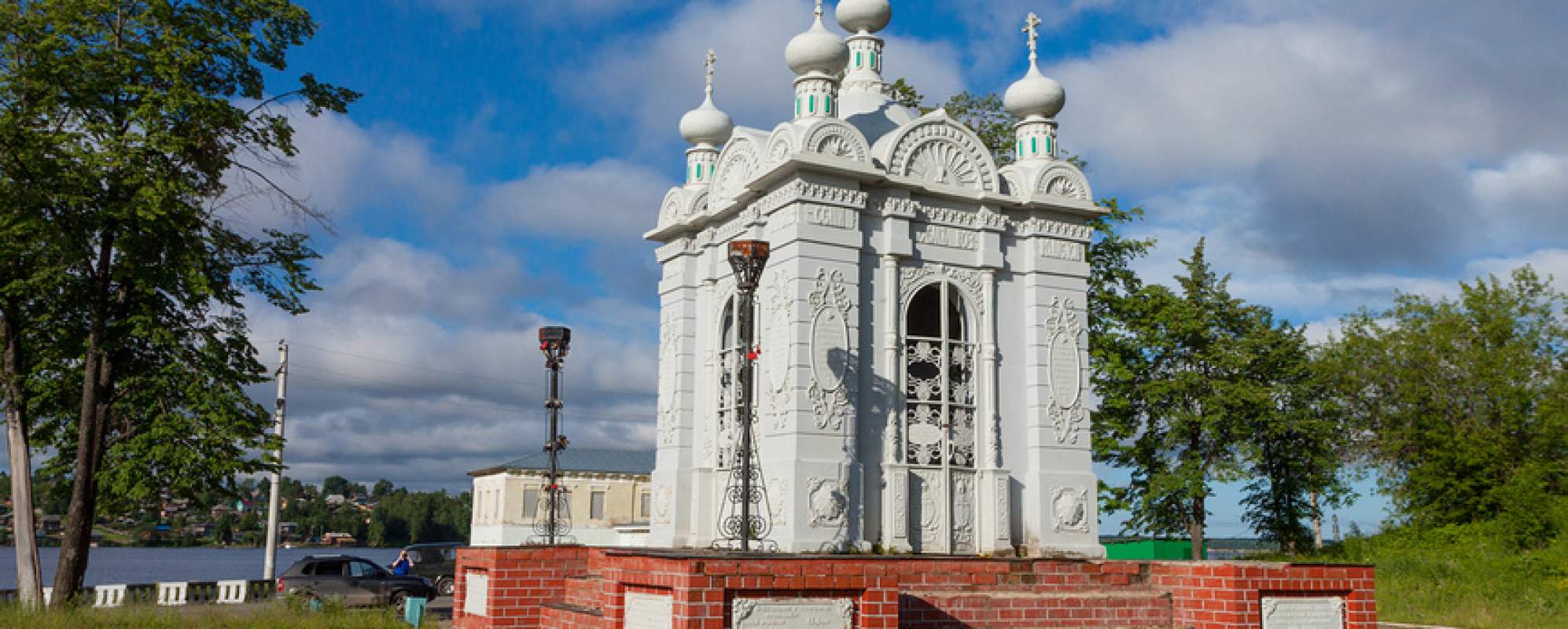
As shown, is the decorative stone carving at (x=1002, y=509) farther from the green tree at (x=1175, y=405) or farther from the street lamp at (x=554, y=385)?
the green tree at (x=1175, y=405)

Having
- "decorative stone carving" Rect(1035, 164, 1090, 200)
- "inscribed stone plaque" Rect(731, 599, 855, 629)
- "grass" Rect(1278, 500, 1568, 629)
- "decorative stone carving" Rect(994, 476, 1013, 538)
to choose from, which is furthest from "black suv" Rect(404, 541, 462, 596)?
"inscribed stone plaque" Rect(731, 599, 855, 629)

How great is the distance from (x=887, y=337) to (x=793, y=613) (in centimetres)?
612

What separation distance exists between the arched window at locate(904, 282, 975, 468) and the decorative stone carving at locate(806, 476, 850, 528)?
1.23 meters

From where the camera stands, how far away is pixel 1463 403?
33.2 meters

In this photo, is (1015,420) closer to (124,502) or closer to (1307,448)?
(124,502)

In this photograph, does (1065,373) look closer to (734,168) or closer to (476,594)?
(734,168)

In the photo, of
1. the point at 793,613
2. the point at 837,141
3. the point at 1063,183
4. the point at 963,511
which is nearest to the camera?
the point at 793,613

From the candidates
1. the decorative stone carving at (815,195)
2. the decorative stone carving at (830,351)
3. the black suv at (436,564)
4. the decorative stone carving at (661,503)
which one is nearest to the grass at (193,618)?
the decorative stone carving at (661,503)

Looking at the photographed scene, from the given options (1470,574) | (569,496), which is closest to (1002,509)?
(1470,574)

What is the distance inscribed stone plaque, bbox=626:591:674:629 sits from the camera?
8492 mm

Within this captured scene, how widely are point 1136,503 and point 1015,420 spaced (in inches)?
710

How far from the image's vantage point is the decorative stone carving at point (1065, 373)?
1484 cm

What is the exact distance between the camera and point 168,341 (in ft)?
58.7

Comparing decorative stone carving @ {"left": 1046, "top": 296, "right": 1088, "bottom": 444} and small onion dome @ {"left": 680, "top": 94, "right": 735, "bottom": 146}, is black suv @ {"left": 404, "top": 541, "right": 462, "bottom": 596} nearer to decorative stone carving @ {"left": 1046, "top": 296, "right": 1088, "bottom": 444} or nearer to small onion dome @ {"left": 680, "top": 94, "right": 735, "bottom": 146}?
small onion dome @ {"left": 680, "top": 94, "right": 735, "bottom": 146}
